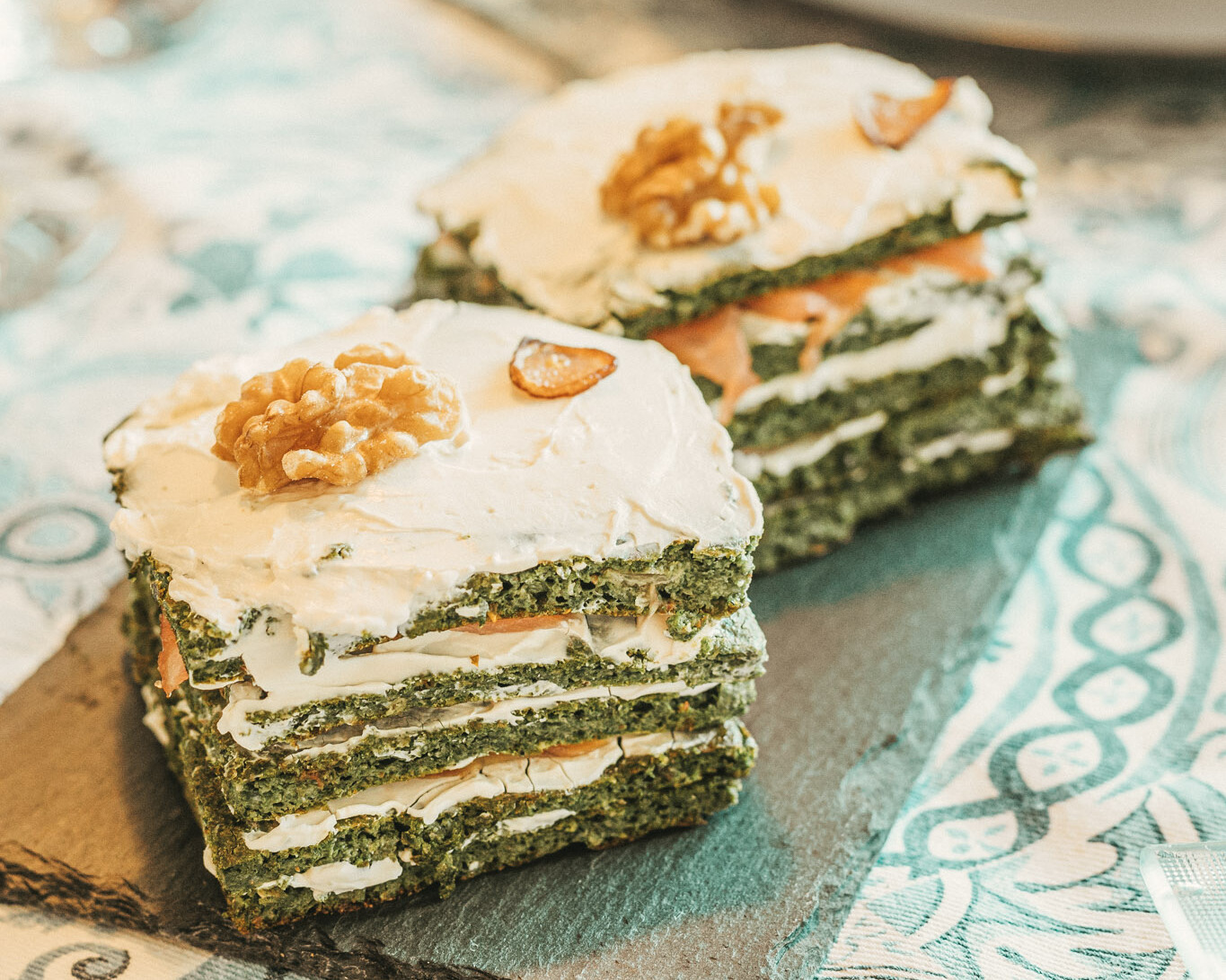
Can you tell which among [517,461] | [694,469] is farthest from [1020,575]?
[517,461]

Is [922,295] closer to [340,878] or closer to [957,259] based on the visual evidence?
[957,259]

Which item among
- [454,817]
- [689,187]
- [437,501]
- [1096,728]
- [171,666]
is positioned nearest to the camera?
[437,501]

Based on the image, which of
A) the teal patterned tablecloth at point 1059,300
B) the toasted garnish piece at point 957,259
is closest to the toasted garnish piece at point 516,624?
the teal patterned tablecloth at point 1059,300

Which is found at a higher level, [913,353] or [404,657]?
[404,657]

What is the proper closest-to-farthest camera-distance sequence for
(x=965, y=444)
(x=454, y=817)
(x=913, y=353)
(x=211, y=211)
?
1. (x=454, y=817)
2. (x=913, y=353)
3. (x=965, y=444)
4. (x=211, y=211)

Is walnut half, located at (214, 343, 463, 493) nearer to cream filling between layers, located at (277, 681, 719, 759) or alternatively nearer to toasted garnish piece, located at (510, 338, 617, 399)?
toasted garnish piece, located at (510, 338, 617, 399)

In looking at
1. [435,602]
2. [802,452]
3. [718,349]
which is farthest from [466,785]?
[802,452]

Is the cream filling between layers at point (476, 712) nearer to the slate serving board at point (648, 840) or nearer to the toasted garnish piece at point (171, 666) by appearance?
the toasted garnish piece at point (171, 666)

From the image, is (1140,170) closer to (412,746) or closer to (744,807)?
(744,807)
